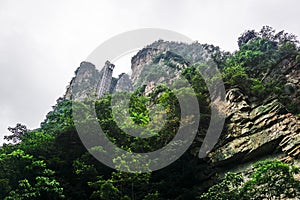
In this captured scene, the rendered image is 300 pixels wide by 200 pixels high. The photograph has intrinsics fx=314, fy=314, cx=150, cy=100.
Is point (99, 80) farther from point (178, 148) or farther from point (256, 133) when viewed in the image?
point (256, 133)

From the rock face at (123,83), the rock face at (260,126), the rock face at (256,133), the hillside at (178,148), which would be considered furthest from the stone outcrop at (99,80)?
the rock face at (256,133)

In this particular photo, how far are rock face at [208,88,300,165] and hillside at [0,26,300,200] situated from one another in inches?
1.6

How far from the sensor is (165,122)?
13.9 meters

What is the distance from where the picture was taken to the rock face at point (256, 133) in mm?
12539

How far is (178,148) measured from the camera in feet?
43.2

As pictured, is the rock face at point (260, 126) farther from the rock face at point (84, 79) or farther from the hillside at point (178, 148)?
the rock face at point (84, 79)

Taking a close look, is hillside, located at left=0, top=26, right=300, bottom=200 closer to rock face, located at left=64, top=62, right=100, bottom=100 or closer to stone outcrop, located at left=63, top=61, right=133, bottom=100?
rock face, located at left=64, top=62, right=100, bottom=100

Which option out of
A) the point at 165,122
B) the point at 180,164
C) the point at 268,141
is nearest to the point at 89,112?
the point at 165,122

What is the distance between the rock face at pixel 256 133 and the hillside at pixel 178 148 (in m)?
0.04

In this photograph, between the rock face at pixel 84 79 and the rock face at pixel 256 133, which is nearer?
the rock face at pixel 256 133

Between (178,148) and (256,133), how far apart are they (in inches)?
135

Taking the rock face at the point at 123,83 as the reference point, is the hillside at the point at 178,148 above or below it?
below

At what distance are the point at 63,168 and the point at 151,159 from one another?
3.70 metres

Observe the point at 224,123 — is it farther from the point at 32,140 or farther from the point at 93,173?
the point at 32,140
